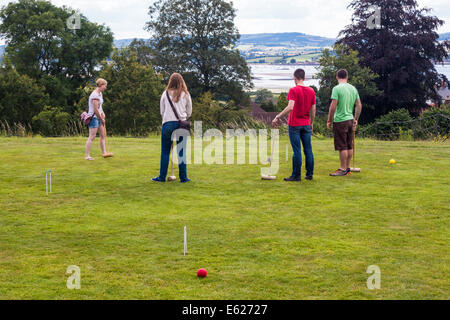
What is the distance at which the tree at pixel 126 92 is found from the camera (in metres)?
35.2

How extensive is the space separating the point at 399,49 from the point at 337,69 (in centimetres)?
706

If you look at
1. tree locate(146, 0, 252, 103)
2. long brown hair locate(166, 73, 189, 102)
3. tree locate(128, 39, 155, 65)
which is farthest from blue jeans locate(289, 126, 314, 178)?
tree locate(128, 39, 155, 65)

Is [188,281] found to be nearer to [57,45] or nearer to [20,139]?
[20,139]

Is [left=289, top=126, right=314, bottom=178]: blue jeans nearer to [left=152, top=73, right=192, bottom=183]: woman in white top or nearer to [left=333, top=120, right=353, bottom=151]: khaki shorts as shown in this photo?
[left=333, top=120, right=353, bottom=151]: khaki shorts

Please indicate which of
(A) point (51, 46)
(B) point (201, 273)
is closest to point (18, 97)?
(A) point (51, 46)

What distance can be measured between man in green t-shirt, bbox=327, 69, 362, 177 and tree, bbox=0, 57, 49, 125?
37.2 metres

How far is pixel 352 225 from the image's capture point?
7.05 m

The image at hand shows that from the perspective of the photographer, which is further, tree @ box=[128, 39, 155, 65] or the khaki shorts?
tree @ box=[128, 39, 155, 65]

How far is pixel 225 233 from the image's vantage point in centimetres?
667

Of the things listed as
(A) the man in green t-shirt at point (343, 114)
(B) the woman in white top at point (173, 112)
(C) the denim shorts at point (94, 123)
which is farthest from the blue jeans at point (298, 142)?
(C) the denim shorts at point (94, 123)

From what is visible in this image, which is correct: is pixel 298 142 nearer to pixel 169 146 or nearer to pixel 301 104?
pixel 301 104

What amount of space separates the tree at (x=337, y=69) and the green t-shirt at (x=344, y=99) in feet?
105

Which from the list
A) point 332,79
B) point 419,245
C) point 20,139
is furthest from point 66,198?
point 332,79

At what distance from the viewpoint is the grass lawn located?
4.98 m
